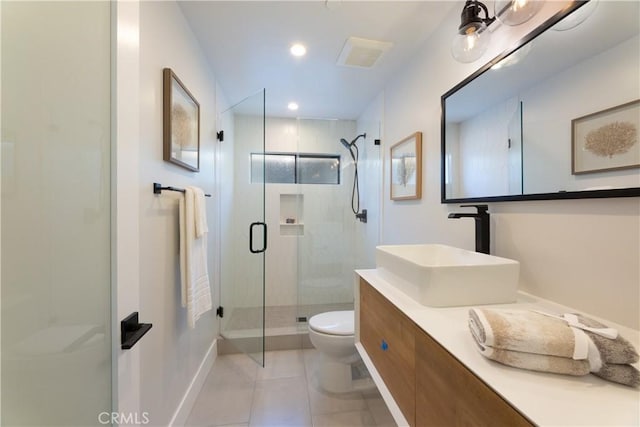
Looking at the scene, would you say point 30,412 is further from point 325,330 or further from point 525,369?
point 325,330

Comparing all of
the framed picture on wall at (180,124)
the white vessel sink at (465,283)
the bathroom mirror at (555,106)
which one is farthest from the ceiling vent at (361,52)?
the white vessel sink at (465,283)

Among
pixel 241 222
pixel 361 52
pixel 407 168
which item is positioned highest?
pixel 361 52

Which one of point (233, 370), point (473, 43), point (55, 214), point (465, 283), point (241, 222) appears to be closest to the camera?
point (55, 214)

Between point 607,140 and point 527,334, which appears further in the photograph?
point 607,140

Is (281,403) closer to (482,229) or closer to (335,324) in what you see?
(335,324)

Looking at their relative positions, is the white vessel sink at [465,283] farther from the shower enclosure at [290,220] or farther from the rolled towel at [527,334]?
the shower enclosure at [290,220]

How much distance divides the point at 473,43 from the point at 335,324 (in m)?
1.90

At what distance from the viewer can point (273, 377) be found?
208 centimetres

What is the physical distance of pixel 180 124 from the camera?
153cm

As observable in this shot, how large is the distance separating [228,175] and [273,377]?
1.92 m

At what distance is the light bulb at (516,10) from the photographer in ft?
2.94

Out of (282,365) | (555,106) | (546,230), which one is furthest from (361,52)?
(282,365)

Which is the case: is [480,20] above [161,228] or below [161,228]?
above

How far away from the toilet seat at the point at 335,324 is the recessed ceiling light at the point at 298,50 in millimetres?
2028
